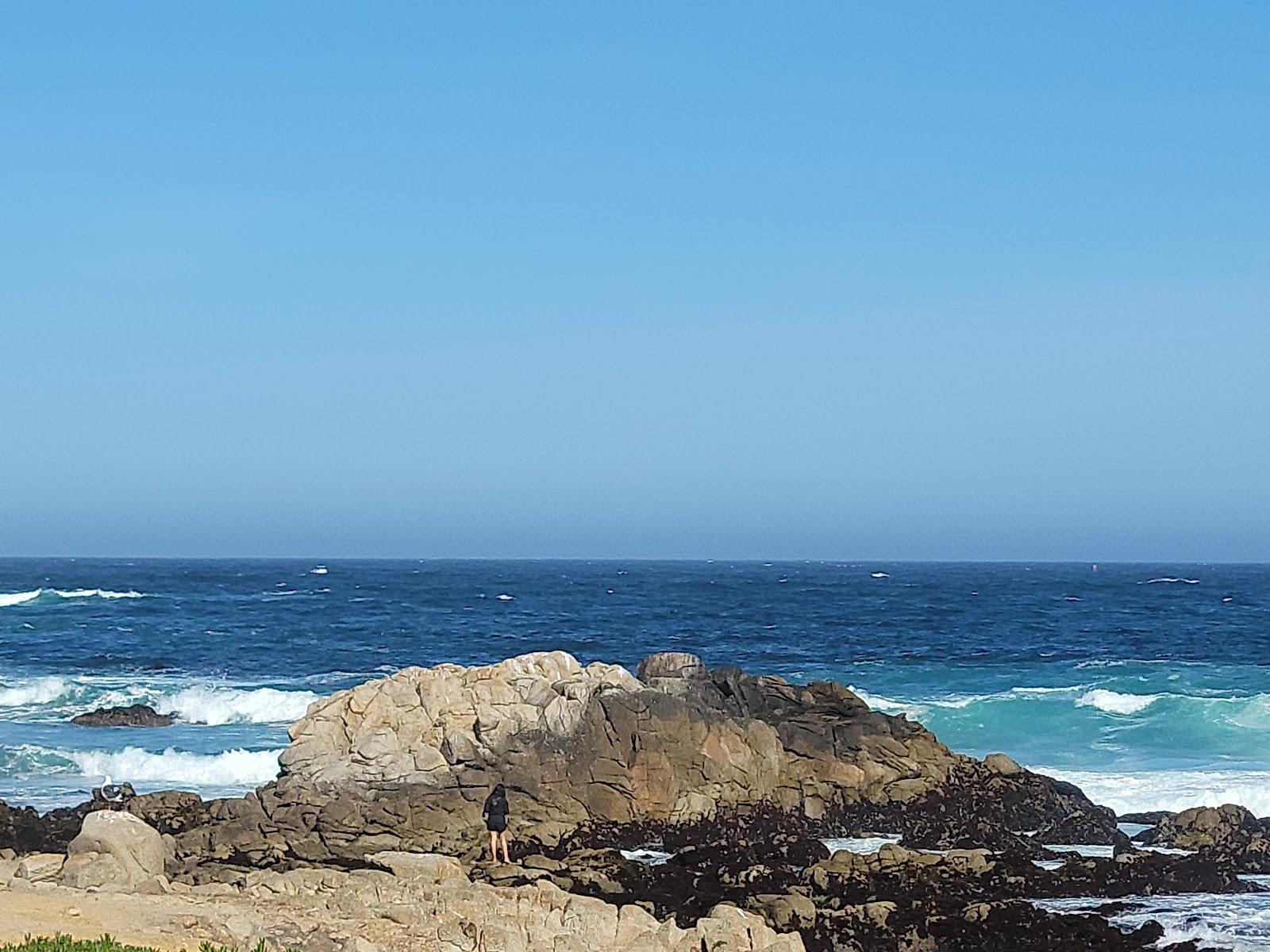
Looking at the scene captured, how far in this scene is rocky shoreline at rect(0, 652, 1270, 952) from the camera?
51.4 ft

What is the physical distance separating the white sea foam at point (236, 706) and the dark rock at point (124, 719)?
2.69ft

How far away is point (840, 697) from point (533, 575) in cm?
10361

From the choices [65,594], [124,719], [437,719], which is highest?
[437,719]

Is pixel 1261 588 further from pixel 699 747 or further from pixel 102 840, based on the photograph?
pixel 102 840

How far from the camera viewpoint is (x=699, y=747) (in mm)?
25547

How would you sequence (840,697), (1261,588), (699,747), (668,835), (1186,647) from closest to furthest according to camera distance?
(668,835)
(699,747)
(840,697)
(1186,647)
(1261,588)

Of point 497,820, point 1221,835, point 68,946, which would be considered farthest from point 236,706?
point 68,946

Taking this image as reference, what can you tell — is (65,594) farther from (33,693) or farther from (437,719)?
(437,719)

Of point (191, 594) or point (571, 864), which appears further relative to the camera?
point (191, 594)

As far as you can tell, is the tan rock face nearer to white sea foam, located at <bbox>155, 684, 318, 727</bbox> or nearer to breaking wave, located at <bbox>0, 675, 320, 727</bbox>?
breaking wave, located at <bbox>0, 675, 320, 727</bbox>

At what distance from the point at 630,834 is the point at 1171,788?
11.1 metres

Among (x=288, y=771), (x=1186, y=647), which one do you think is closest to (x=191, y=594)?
(x=1186, y=647)

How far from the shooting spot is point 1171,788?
92.1ft

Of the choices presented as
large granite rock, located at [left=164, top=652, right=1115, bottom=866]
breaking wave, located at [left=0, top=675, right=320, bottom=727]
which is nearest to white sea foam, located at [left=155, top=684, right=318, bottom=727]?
breaking wave, located at [left=0, top=675, right=320, bottom=727]
